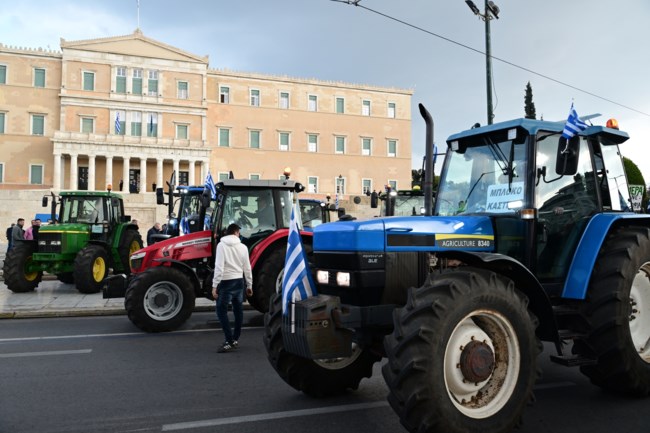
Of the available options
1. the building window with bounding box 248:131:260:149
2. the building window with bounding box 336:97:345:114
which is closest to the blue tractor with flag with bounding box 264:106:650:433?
the building window with bounding box 248:131:260:149

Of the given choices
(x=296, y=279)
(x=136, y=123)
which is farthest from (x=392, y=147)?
(x=296, y=279)

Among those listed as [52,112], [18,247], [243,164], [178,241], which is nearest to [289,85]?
[243,164]

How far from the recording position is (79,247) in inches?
625

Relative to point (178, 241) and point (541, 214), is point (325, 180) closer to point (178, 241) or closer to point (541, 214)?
point (178, 241)

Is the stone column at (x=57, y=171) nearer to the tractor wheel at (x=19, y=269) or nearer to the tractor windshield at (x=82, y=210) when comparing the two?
the tractor windshield at (x=82, y=210)

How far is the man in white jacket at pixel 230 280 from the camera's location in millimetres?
8102

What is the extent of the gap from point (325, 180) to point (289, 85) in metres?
12.0

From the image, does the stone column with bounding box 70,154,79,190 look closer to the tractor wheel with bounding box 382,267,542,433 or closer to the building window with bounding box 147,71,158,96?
the building window with bounding box 147,71,158,96

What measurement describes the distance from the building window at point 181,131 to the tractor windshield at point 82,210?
46.8 m

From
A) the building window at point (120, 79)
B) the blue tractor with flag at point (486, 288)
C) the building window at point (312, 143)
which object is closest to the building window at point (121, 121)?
the building window at point (120, 79)

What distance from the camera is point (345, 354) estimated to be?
464 cm

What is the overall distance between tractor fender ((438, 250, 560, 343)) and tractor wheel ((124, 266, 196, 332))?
6.20 metres

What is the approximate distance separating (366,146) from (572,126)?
64.9 meters

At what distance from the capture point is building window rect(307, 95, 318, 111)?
67125 millimetres
